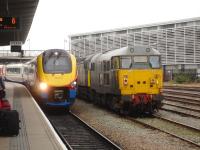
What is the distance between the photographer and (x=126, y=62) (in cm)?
2194

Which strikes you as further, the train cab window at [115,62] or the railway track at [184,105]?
the railway track at [184,105]

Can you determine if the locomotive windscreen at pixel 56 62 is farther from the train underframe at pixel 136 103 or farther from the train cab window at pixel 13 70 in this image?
the train cab window at pixel 13 70

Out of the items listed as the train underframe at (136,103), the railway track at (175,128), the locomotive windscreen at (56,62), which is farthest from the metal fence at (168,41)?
the railway track at (175,128)

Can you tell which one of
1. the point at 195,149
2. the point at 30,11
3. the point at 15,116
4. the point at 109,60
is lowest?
→ the point at 195,149

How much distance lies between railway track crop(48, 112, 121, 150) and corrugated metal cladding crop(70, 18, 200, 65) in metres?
54.1

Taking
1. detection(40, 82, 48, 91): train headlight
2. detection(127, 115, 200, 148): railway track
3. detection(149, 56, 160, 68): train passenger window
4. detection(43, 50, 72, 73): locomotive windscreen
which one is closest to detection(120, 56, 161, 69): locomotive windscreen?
detection(149, 56, 160, 68): train passenger window

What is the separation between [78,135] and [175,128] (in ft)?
12.1

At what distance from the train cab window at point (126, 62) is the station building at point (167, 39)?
137 ft

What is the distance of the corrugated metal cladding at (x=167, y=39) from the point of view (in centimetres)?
7641

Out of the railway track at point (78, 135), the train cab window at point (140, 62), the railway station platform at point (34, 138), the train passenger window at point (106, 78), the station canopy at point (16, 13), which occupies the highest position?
the station canopy at point (16, 13)

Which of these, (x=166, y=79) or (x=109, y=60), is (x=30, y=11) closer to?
(x=109, y=60)

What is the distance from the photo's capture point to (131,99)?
21.5 metres

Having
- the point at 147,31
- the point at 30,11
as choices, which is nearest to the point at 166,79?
the point at 147,31

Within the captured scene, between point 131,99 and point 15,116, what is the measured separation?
29.7ft
